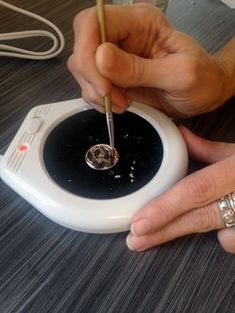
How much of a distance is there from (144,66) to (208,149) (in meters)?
0.12

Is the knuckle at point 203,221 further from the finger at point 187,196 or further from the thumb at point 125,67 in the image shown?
the thumb at point 125,67

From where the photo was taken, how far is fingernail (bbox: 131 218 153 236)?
0.34 metres

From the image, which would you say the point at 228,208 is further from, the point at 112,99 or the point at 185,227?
the point at 112,99

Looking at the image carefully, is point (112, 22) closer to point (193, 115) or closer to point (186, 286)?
point (193, 115)

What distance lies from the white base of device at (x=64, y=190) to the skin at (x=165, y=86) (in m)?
0.02

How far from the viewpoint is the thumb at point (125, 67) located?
37cm

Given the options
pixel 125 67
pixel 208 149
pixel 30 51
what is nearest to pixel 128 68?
pixel 125 67

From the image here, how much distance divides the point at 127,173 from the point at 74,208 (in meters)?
0.07

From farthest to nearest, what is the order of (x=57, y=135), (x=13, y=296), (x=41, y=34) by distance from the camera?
(x=41, y=34) → (x=57, y=135) → (x=13, y=296)

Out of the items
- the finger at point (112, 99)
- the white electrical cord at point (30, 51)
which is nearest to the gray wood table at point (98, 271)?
the finger at point (112, 99)

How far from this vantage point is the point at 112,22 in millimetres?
444

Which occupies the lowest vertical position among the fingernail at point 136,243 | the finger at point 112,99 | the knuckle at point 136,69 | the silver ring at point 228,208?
the fingernail at point 136,243

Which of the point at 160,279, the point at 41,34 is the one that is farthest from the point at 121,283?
the point at 41,34

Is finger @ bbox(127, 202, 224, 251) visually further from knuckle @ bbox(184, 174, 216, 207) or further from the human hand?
the human hand
